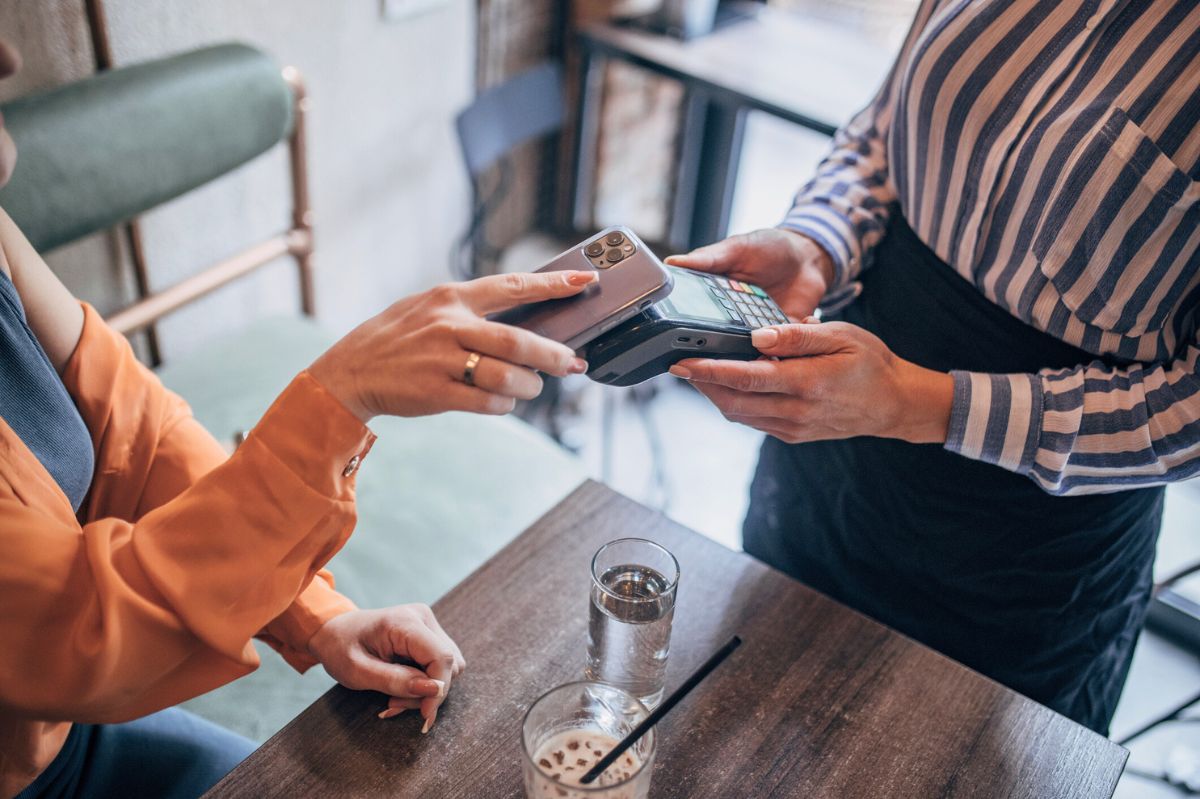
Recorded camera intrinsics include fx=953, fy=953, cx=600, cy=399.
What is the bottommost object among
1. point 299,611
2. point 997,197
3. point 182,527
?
point 299,611

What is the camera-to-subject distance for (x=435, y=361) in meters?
0.61

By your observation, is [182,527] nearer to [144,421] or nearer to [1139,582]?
[144,421]

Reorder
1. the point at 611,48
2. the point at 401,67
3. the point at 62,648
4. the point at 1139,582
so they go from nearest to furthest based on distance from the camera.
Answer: the point at 62,648 < the point at 1139,582 < the point at 401,67 < the point at 611,48

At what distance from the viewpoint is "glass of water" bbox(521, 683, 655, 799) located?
1.93 feet

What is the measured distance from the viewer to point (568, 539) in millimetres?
872

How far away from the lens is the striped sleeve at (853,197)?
2.98 ft

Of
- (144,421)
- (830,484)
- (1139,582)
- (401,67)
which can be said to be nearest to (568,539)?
(830,484)

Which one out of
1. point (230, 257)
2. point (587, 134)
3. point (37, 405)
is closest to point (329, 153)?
point (230, 257)

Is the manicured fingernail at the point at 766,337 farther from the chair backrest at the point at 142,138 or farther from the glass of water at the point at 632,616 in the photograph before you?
the chair backrest at the point at 142,138

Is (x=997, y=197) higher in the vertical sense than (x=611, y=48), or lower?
higher

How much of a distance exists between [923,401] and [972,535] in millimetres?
170

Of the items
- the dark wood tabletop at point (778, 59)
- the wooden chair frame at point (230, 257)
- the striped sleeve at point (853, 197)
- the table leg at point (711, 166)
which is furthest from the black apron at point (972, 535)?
the table leg at point (711, 166)

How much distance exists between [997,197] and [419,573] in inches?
31.2

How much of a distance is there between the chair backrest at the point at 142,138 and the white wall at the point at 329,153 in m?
0.08
